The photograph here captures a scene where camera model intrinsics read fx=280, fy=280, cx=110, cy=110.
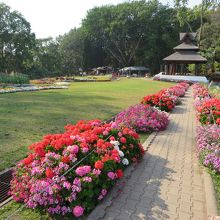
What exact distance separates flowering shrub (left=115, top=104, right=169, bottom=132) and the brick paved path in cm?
123

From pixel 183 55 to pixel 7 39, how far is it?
94.9 feet

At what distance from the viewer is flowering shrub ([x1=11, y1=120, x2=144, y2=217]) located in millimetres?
3814

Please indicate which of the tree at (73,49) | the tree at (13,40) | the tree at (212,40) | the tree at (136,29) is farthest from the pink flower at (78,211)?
the tree at (73,49)

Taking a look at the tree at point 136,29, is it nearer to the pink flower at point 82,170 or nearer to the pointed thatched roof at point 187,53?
the pointed thatched roof at point 187,53

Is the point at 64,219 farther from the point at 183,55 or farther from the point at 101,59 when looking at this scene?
the point at 101,59

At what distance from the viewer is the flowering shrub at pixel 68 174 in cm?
381

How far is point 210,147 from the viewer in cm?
623

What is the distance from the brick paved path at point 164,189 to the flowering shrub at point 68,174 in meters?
0.37

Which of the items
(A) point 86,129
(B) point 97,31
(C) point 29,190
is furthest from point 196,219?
(B) point 97,31

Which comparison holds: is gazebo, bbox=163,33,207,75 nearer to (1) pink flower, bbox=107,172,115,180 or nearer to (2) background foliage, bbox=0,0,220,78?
(2) background foliage, bbox=0,0,220,78

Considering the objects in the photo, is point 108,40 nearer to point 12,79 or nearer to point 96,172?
point 12,79

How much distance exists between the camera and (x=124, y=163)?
5.12 meters

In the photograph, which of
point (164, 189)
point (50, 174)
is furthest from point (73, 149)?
point (164, 189)

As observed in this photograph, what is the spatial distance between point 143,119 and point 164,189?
4.25m
